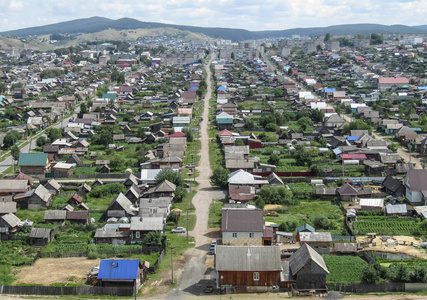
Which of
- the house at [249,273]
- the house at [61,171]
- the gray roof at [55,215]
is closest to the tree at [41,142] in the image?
the house at [61,171]

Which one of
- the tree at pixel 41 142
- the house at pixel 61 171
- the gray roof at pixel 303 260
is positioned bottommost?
the tree at pixel 41 142

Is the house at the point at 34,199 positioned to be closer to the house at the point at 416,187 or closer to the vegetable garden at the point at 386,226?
the vegetable garden at the point at 386,226

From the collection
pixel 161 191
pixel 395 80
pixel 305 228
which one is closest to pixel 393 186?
pixel 305 228

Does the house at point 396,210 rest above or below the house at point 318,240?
below

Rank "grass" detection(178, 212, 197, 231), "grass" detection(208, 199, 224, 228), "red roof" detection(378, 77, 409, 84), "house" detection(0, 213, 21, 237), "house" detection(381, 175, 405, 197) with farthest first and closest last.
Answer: "red roof" detection(378, 77, 409, 84) < "house" detection(381, 175, 405, 197) < "grass" detection(208, 199, 224, 228) < "grass" detection(178, 212, 197, 231) < "house" detection(0, 213, 21, 237)

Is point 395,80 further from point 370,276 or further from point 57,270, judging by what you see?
point 57,270

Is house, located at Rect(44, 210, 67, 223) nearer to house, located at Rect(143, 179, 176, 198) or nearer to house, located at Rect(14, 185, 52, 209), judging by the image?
house, located at Rect(14, 185, 52, 209)

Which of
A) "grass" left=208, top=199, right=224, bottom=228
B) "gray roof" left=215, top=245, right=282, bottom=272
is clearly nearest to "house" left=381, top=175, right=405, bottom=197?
"grass" left=208, top=199, right=224, bottom=228
